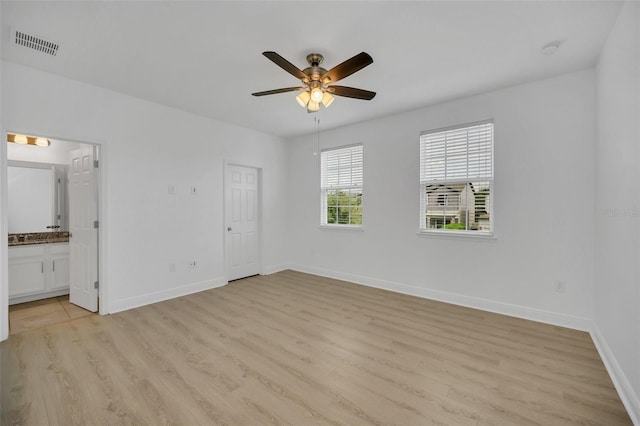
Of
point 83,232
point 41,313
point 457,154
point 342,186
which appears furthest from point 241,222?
point 457,154

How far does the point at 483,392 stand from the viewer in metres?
2.04

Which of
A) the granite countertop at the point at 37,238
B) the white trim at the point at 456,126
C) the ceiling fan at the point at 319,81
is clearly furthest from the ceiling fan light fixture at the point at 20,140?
the white trim at the point at 456,126

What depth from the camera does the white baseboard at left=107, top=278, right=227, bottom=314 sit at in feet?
11.7

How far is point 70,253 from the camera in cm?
390

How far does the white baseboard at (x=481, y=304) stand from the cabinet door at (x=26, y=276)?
14.8ft

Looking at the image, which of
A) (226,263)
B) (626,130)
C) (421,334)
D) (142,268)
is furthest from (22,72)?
(626,130)

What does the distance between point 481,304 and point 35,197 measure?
681 centimetres

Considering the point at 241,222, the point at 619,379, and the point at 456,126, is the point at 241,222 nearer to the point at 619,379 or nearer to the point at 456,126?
the point at 456,126

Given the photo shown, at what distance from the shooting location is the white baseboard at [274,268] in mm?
5570

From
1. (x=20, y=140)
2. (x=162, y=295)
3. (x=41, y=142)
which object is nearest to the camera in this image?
(x=162, y=295)

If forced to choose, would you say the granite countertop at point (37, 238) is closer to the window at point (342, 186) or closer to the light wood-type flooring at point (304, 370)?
the light wood-type flooring at point (304, 370)

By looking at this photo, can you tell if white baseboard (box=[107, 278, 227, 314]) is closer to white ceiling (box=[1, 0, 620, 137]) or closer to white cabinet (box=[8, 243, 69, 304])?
white cabinet (box=[8, 243, 69, 304])

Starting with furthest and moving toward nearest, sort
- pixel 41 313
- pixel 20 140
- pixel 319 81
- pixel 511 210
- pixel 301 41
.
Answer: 1. pixel 20 140
2. pixel 41 313
3. pixel 511 210
4. pixel 319 81
5. pixel 301 41

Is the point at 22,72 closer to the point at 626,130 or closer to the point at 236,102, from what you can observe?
the point at 236,102
